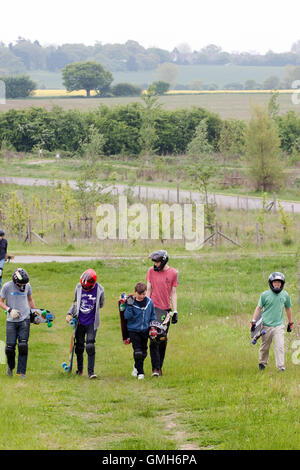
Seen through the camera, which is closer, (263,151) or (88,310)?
(88,310)

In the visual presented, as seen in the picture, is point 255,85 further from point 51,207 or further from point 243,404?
point 243,404

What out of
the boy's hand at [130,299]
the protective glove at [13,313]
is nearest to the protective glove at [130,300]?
the boy's hand at [130,299]

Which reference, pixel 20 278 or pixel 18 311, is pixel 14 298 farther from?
pixel 20 278

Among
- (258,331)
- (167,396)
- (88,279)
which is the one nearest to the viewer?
(167,396)

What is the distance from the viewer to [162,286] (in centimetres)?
1363

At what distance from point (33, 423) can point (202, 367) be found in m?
5.02

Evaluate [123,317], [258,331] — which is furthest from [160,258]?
[258,331]

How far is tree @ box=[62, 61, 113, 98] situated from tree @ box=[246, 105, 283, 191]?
82988 millimetres

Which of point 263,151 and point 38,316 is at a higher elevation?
point 38,316

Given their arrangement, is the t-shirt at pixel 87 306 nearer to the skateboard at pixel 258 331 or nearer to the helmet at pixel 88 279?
the helmet at pixel 88 279

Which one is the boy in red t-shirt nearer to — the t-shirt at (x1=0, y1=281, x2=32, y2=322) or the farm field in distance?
the t-shirt at (x1=0, y1=281, x2=32, y2=322)

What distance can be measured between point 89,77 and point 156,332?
129012 millimetres

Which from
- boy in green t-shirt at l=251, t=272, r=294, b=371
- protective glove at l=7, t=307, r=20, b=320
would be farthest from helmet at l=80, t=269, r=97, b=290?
boy in green t-shirt at l=251, t=272, r=294, b=371

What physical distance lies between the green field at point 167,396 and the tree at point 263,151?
1499 inches
